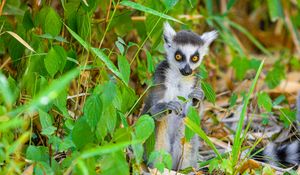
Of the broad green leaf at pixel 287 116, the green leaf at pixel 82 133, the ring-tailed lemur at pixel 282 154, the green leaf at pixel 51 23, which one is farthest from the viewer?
the broad green leaf at pixel 287 116

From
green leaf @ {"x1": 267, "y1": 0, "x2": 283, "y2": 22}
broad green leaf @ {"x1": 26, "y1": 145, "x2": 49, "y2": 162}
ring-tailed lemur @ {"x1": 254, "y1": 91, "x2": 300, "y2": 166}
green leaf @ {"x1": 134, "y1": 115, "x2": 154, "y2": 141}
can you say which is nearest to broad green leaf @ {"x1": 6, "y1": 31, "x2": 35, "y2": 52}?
broad green leaf @ {"x1": 26, "y1": 145, "x2": 49, "y2": 162}

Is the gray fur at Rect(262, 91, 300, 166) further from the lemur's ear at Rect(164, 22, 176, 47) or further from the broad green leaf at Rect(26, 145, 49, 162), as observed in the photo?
the broad green leaf at Rect(26, 145, 49, 162)

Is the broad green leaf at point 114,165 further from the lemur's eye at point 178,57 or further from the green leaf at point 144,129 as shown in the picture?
the lemur's eye at point 178,57

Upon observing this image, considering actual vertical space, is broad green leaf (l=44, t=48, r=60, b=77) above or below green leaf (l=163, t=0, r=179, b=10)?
below

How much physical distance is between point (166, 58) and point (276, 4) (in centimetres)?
271

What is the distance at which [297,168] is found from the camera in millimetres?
5191

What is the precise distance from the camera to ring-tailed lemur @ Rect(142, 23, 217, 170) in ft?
16.6

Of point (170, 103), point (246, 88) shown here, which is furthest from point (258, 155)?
point (246, 88)

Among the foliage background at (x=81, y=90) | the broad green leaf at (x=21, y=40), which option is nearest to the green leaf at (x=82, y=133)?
the foliage background at (x=81, y=90)

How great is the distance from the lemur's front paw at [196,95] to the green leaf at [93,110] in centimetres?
130

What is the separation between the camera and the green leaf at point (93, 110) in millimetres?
3854

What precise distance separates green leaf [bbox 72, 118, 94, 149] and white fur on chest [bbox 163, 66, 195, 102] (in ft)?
3.99

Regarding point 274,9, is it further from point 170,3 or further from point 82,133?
point 82,133

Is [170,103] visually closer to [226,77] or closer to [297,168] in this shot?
[297,168]
